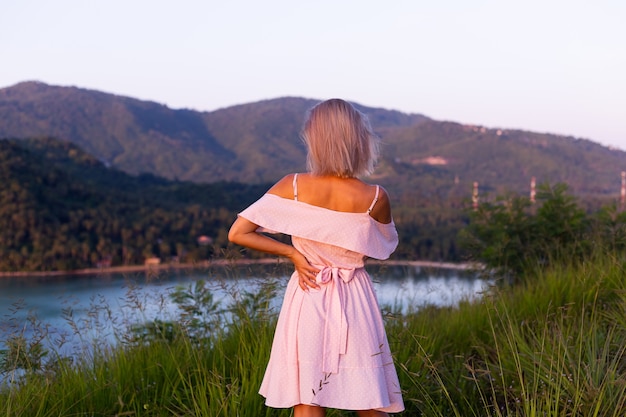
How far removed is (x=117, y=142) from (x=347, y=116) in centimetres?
5837

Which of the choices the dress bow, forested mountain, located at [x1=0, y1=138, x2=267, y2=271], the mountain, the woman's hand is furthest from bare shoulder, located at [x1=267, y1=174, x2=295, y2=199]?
the mountain

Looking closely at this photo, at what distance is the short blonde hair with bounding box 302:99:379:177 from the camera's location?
3021 mm

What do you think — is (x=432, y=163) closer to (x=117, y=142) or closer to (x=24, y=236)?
(x=117, y=142)

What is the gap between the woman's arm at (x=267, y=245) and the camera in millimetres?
3113

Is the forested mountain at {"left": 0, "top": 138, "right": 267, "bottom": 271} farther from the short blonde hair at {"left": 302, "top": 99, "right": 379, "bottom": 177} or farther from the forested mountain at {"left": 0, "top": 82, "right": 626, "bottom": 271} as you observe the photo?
the short blonde hair at {"left": 302, "top": 99, "right": 379, "bottom": 177}

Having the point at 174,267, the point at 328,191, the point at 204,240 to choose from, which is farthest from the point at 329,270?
the point at 204,240

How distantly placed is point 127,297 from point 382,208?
2.29 m

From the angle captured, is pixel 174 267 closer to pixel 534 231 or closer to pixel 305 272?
pixel 305 272

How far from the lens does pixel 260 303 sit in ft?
17.0

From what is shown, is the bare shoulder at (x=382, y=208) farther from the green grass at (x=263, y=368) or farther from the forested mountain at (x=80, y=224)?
the forested mountain at (x=80, y=224)

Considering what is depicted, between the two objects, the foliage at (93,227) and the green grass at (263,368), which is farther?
the foliage at (93,227)

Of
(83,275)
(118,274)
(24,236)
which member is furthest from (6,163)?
(118,274)

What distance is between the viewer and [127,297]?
15.4 ft

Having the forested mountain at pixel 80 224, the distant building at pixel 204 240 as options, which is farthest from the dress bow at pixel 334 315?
the distant building at pixel 204 240
